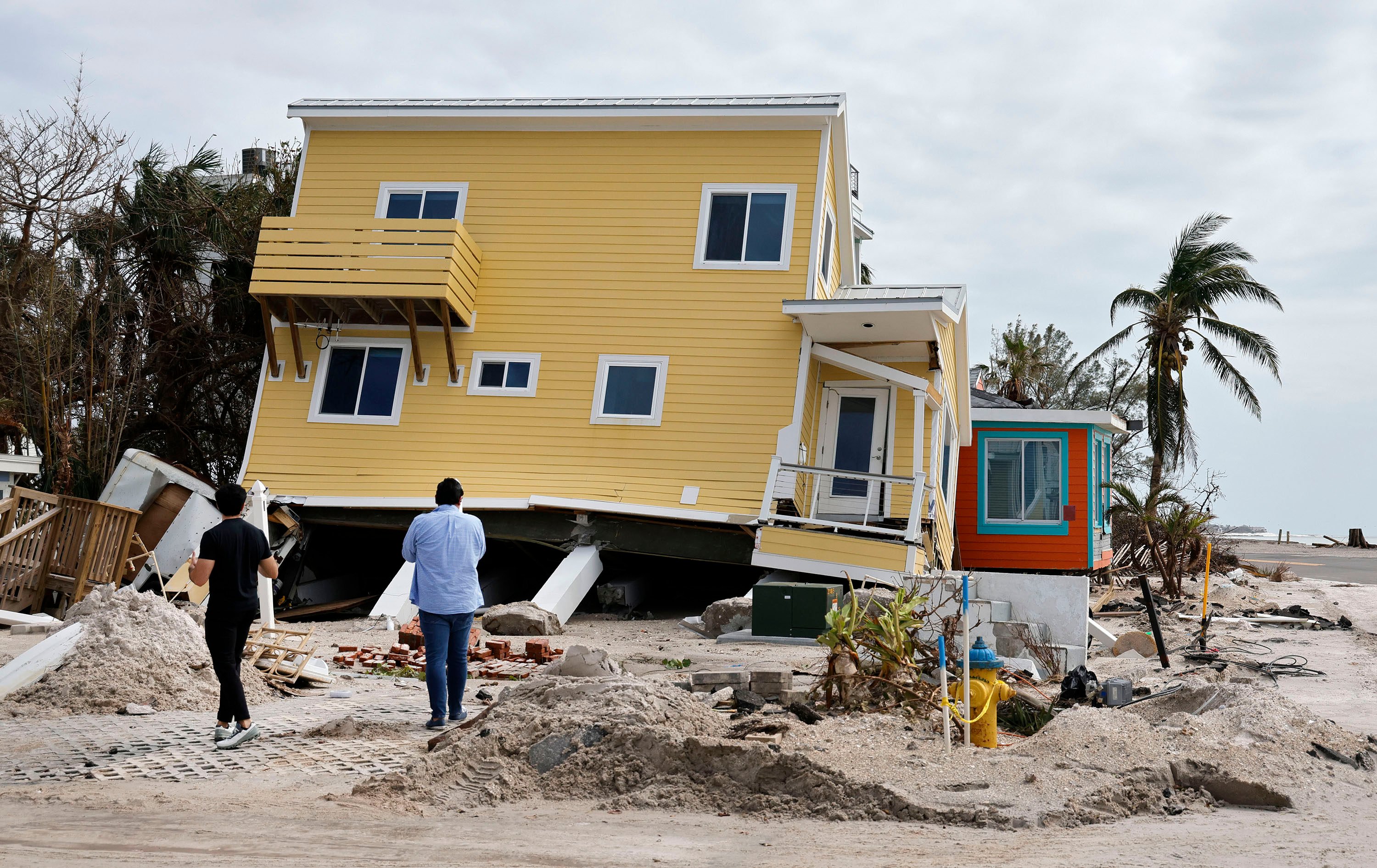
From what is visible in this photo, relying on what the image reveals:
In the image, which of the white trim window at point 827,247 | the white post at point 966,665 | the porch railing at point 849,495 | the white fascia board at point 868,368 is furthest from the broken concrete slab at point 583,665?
the white trim window at point 827,247

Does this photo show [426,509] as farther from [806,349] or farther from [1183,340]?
[1183,340]

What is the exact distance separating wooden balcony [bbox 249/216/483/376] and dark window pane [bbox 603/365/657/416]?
245 centimetres

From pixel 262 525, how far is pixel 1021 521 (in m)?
13.8

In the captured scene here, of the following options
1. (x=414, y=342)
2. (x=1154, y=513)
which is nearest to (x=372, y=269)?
(x=414, y=342)

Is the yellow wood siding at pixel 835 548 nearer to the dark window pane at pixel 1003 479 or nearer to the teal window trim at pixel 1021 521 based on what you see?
the teal window trim at pixel 1021 521

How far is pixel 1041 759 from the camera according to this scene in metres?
5.66

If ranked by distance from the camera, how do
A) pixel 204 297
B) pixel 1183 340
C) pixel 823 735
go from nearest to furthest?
1. pixel 823 735
2. pixel 204 297
3. pixel 1183 340

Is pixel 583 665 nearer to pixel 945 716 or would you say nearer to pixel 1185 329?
pixel 945 716

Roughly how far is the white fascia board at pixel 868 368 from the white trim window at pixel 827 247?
65.3 inches

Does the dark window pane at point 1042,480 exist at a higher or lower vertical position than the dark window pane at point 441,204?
lower

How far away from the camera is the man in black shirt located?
20.0 feet

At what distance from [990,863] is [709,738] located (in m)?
1.71

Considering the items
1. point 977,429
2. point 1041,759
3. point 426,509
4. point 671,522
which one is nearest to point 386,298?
point 426,509

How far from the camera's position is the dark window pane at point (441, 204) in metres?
16.9
